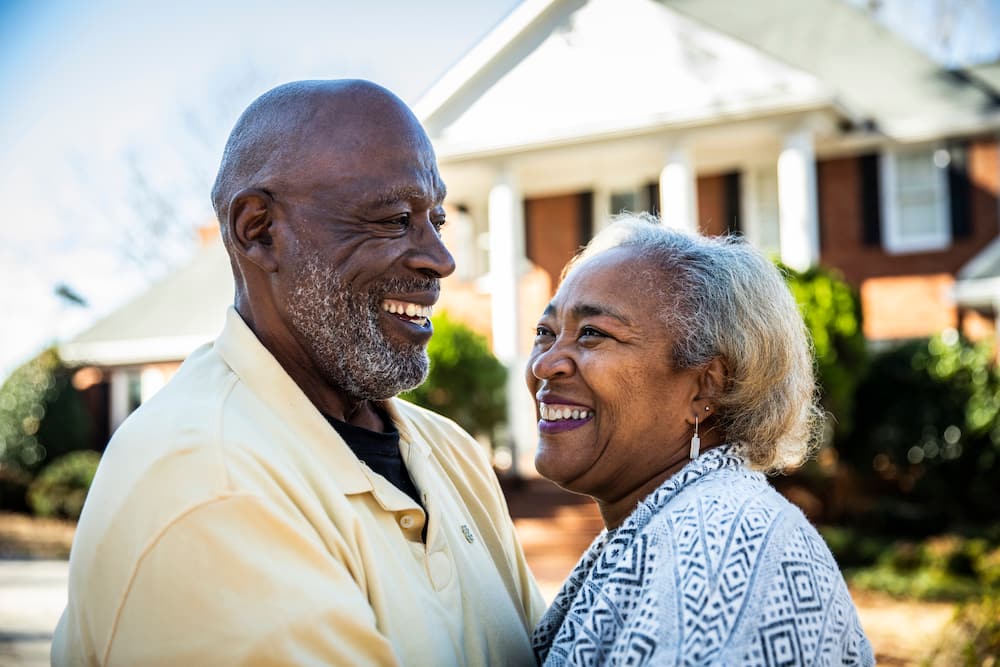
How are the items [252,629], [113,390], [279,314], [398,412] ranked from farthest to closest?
1. [113,390]
2. [398,412]
3. [279,314]
4. [252,629]

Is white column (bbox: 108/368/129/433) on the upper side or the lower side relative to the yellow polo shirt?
lower

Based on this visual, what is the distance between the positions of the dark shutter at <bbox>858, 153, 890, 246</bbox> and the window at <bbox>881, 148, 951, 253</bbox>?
3.8 inches

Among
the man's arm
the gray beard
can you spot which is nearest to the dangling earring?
the gray beard

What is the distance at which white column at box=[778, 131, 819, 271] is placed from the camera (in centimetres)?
1482

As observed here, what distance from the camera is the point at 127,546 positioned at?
206 cm

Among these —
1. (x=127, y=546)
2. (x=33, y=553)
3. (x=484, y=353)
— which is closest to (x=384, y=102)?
(x=127, y=546)

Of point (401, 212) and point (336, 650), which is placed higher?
point (401, 212)

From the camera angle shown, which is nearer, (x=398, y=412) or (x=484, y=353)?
(x=398, y=412)

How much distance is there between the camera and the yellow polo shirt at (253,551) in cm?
201

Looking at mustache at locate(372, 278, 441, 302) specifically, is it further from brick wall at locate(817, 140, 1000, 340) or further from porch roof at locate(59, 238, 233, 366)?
porch roof at locate(59, 238, 233, 366)

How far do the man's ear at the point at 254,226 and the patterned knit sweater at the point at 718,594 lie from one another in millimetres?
1200

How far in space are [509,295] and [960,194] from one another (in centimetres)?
745

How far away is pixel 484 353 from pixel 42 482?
39.0ft

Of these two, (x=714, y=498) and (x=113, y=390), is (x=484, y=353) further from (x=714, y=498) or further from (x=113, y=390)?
(x=113, y=390)
